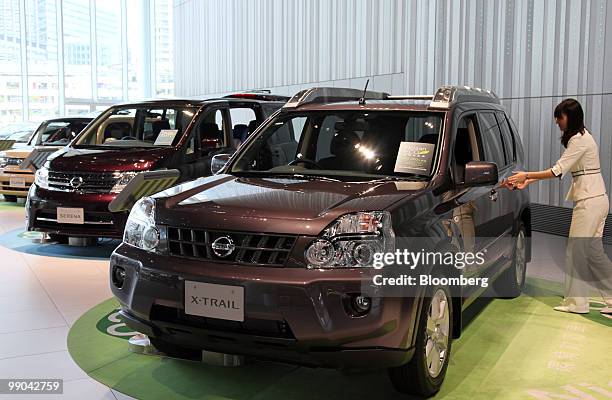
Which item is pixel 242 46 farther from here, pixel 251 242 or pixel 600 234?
pixel 251 242

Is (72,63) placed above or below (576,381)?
above

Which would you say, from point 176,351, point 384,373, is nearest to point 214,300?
point 176,351

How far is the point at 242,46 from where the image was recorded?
1520 cm

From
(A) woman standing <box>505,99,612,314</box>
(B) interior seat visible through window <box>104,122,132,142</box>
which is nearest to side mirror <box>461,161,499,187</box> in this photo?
A: (A) woman standing <box>505,99,612,314</box>

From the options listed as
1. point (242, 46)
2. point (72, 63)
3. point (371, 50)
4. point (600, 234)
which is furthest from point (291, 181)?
point (72, 63)

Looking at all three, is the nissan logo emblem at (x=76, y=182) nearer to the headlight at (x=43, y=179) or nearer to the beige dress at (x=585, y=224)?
the headlight at (x=43, y=179)

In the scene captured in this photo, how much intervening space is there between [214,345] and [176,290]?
286 millimetres

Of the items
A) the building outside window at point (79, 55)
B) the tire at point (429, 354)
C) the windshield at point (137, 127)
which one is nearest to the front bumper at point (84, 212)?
the windshield at point (137, 127)

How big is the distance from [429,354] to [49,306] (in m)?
2.91

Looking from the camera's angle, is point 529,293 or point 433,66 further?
point 433,66

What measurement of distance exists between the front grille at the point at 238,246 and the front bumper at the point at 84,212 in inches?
123

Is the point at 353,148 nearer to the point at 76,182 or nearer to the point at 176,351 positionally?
the point at 176,351

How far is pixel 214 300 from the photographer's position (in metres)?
2.79

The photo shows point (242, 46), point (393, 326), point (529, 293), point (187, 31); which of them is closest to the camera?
point (393, 326)
